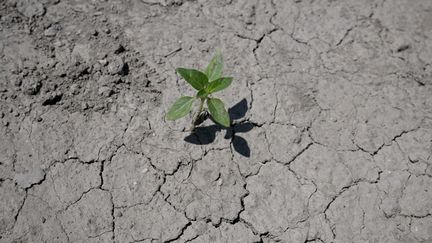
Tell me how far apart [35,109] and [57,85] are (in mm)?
216

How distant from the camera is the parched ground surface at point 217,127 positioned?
239 centimetres

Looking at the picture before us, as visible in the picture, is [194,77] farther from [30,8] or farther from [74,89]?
[30,8]

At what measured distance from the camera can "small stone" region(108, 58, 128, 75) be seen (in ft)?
9.09

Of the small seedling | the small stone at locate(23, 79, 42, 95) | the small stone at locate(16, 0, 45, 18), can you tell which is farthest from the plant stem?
the small stone at locate(16, 0, 45, 18)

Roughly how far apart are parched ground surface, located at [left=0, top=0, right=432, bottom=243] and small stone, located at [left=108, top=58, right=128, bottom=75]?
1 centimetres

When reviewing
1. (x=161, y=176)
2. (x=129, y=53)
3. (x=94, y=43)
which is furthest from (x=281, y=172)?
(x=94, y=43)

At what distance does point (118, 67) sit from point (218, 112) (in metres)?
0.86

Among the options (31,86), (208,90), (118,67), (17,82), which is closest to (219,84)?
(208,90)

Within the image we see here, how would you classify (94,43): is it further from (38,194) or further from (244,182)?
(244,182)

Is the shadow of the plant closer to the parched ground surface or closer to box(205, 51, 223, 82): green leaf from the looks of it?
the parched ground surface

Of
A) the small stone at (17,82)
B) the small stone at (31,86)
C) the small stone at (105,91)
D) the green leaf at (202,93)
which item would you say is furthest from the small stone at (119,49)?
the green leaf at (202,93)

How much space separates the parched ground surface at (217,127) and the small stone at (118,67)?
0.01 meters

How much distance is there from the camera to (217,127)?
2.63 meters

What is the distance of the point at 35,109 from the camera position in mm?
2615
